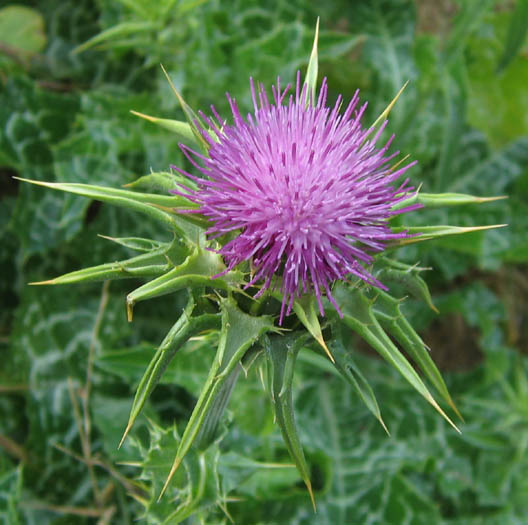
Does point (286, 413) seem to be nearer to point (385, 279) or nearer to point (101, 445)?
point (385, 279)

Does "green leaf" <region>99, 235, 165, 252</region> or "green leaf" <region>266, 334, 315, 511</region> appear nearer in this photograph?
"green leaf" <region>266, 334, 315, 511</region>

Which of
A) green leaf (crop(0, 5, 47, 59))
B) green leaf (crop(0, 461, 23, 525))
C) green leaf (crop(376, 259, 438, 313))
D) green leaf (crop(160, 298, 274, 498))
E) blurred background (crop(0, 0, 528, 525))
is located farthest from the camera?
green leaf (crop(0, 5, 47, 59))

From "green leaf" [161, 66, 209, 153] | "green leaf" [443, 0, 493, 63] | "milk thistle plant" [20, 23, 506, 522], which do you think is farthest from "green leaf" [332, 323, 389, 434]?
"green leaf" [443, 0, 493, 63]

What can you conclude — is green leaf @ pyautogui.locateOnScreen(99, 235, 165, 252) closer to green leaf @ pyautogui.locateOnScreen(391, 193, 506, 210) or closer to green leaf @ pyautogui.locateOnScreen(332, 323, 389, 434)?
green leaf @ pyautogui.locateOnScreen(332, 323, 389, 434)

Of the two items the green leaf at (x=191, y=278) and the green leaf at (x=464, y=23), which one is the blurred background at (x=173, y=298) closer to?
the green leaf at (x=464, y=23)

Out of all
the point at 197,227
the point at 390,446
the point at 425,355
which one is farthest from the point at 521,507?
the point at 197,227

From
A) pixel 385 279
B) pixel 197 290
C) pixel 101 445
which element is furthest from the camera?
pixel 101 445
